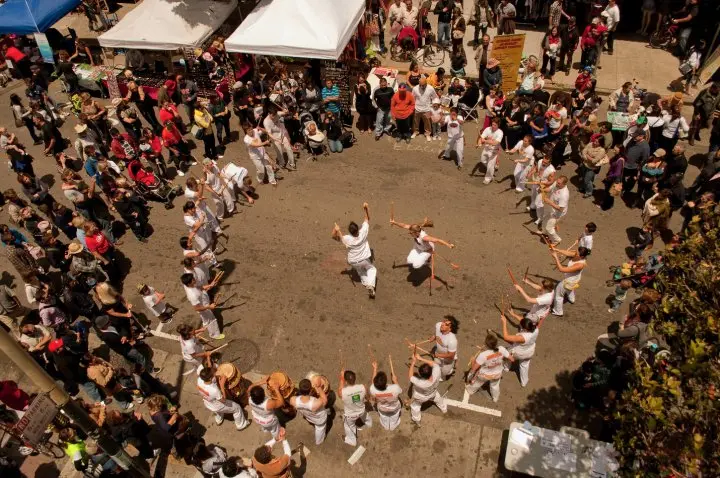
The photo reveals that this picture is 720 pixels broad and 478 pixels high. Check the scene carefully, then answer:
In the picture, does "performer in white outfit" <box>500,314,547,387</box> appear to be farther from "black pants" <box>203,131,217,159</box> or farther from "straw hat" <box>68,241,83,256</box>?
"black pants" <box>203,131,217,159</box>

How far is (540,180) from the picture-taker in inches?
467

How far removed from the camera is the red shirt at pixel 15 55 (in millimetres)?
18953

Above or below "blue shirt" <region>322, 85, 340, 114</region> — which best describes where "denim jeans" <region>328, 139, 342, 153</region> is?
below

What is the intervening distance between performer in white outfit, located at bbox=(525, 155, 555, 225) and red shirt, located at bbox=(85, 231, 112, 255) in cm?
953

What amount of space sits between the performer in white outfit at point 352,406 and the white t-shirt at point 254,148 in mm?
6962

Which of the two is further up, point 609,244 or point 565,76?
point 565,76

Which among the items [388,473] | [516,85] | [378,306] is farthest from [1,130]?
[516,85]

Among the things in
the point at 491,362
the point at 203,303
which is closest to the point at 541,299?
the point at 491,362

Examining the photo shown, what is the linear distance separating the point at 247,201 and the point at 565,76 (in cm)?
1123

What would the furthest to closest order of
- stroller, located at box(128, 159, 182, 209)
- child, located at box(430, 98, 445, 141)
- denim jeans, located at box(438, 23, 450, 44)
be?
1. denim jeans, located at box(438, 23, 450, 44)
2. child, located at box(430, 98, 445, 141)
3. stroller, located at box(128, 159, 182, 209)

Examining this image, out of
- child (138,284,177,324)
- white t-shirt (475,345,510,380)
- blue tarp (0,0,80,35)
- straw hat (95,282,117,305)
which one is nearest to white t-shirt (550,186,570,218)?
white t-shirt (475,345,510,380)

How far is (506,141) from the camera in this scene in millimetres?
14242

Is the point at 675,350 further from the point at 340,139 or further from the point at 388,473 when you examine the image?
the point at 340,139

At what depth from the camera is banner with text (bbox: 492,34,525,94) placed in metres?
15.1
